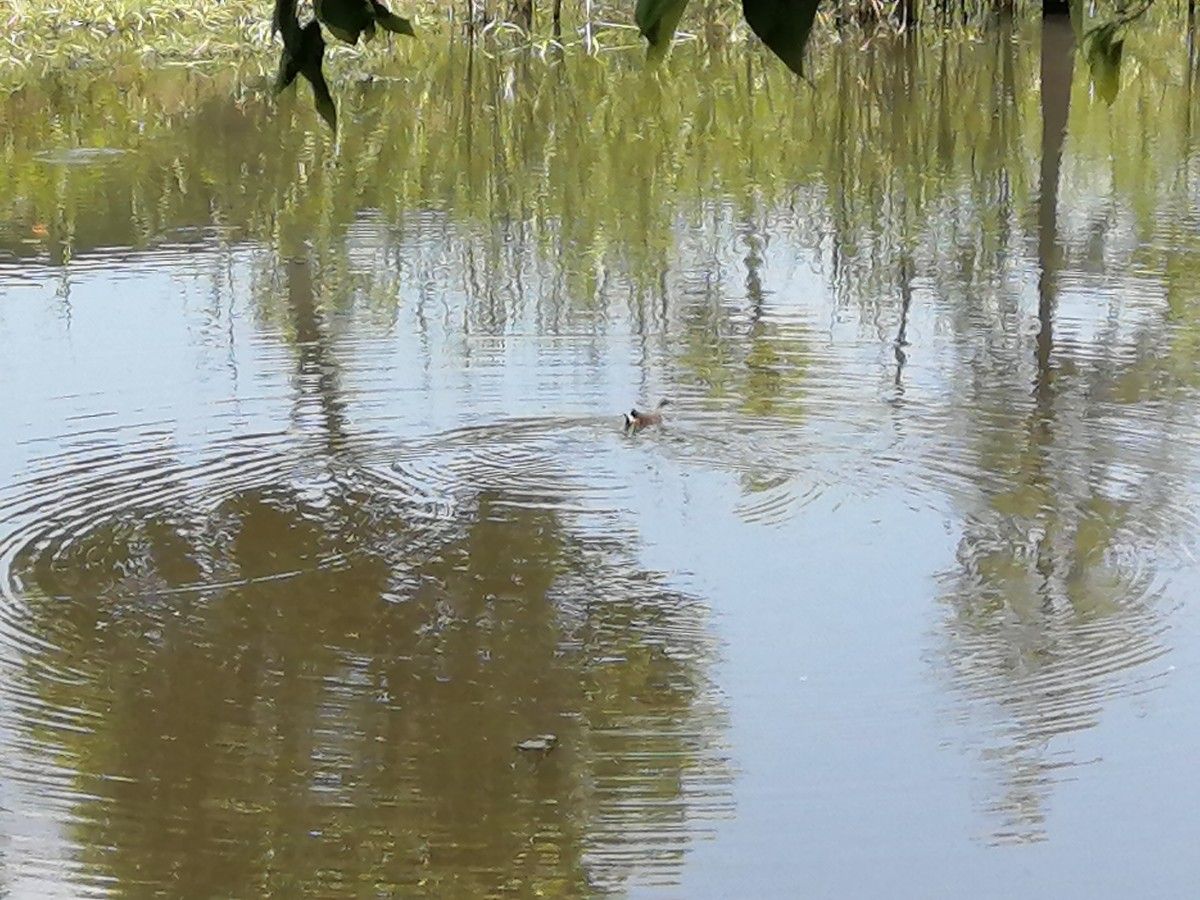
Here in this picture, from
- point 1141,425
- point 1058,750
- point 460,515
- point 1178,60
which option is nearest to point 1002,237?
point 1141,425

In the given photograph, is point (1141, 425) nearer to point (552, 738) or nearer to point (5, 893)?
point (552, 738)

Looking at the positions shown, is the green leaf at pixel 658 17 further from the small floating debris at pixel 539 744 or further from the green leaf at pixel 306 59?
the small floating debris at pixel 539 744

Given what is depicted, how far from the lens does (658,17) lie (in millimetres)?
919

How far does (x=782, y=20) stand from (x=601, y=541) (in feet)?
10.2

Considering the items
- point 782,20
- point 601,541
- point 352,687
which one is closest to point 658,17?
point 782,20

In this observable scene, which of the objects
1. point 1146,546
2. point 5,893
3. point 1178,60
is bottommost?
point 5,893

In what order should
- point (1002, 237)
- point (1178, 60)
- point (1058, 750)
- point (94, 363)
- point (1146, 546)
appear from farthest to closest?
point (1178, 60) < point (1002, 237) < point (94, 363) < point (1146, 546) < point (1058, 750)

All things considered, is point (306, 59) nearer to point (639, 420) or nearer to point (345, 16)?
point (345, 16)

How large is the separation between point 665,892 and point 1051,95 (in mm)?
8443

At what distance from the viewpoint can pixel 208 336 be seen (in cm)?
566

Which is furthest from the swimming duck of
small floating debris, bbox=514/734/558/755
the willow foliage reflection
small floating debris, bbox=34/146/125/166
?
small floating debris, bbox=34/146/125/166

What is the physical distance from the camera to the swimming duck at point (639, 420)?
4613 mm

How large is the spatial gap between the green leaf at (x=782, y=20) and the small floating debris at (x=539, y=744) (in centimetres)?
230

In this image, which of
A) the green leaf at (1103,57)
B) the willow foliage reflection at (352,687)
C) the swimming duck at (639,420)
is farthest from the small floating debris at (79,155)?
the green leaf at (1103,57)
